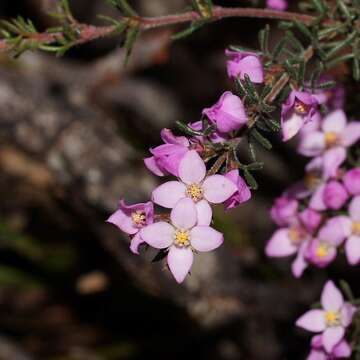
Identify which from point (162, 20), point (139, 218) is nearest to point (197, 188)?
point (139, 218)

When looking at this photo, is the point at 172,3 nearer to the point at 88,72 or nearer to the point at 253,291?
the point at 88,72

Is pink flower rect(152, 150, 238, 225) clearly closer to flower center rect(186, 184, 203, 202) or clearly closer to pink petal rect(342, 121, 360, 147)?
flower center rect(186, 184, 203, 202)

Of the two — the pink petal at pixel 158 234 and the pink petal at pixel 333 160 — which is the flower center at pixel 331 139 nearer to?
the pink petal at pixel 333 160

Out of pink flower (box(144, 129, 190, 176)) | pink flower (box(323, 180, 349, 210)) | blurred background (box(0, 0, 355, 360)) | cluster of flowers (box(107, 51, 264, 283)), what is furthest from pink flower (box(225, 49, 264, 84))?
blurred background (box(0, 0, 355, 360))

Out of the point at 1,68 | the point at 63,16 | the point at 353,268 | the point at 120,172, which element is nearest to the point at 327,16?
the point at 63,16

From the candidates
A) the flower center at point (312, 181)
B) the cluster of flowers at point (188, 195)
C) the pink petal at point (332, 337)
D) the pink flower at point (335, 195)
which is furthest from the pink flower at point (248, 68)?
the pink petal at point (332, 337)

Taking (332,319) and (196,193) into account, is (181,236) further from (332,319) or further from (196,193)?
(332,319)
